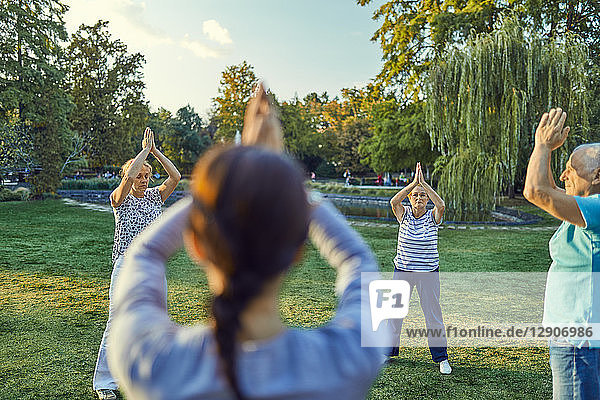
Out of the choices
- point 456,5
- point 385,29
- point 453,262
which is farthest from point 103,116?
point 453,262

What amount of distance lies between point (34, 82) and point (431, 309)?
2734cm

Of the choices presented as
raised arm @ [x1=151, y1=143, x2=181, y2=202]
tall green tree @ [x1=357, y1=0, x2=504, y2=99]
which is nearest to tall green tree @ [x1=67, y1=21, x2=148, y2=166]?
tall green tree @ [x1=357, y1=0, x2=504, y2=99]

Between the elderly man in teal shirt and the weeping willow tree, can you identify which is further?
the weeping willow tree

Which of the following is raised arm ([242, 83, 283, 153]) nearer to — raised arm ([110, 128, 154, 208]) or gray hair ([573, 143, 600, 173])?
gray hair ([573, 143, 600, 173])

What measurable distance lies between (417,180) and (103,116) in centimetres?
3433

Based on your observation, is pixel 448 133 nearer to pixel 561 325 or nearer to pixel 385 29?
pixel 385 29

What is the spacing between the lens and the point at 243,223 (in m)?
0.81

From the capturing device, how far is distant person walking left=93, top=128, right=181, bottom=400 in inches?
146

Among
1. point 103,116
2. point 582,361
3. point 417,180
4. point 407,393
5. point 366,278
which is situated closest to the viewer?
point 366,278

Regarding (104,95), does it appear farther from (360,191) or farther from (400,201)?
(400,201)

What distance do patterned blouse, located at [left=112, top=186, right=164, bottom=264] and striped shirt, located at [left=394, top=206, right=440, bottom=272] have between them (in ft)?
7.36

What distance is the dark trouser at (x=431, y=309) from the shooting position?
172 inches

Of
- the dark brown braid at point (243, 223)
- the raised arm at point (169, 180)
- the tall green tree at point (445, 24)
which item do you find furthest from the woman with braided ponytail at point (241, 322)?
the tall green tree at point (445, 24)

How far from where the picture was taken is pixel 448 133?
15.3 m
